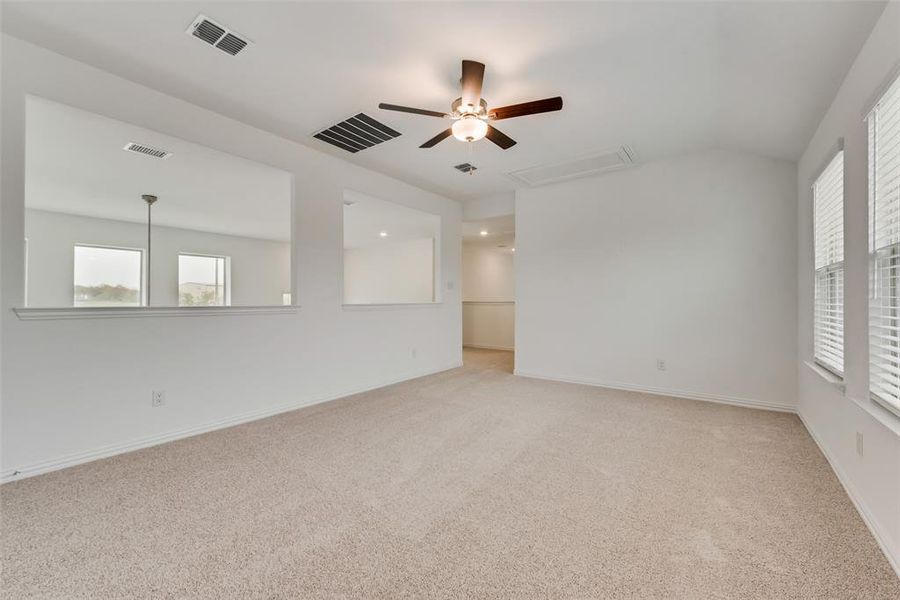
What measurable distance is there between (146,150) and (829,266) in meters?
5.93

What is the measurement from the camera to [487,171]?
174 inches

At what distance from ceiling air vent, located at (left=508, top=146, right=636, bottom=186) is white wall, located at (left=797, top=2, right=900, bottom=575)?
5.04 feet

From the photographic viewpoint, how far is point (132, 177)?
427 centimetres

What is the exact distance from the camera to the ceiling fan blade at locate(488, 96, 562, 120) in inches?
87.9

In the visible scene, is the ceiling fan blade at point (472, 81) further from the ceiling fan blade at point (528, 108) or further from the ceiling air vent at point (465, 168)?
the ceiling air vent at point (465, 168)

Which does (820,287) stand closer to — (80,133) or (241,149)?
(241,149)

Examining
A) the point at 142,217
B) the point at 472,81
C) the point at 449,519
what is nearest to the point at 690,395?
the point at 449,519

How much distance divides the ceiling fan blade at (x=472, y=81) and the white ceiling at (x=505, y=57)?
14cm

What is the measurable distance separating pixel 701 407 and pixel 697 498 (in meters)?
2.02

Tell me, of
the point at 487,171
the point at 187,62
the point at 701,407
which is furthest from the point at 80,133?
the point at 701,407

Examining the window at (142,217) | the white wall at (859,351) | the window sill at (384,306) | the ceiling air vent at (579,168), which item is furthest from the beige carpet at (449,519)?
the ceiling air vent at (579,168)

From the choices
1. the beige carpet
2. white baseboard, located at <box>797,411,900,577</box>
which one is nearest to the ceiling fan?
the beige carpet

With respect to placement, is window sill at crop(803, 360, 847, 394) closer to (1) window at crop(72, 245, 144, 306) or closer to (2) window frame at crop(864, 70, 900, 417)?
(2) window frame at crop(864, 70, 900, 417)

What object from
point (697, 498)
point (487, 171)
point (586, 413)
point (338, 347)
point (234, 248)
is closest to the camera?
point (697, 498)
